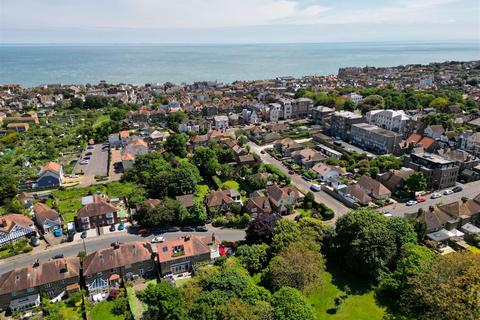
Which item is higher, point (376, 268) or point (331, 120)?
point (331, 120)

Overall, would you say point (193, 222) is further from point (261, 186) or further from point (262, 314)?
point (262, 314)

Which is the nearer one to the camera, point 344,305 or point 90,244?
point 344,305

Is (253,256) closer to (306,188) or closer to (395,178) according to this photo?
(306,188)

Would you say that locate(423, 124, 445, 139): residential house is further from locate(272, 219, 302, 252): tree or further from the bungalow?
the bungalow

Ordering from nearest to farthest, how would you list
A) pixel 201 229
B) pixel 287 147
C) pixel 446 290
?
pixel 446 290 → pixel 201 229 → pixel 287 147

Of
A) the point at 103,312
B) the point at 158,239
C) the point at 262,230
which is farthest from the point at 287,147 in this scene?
the point at 103,312

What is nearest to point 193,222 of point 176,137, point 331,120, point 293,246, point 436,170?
point 293,246
